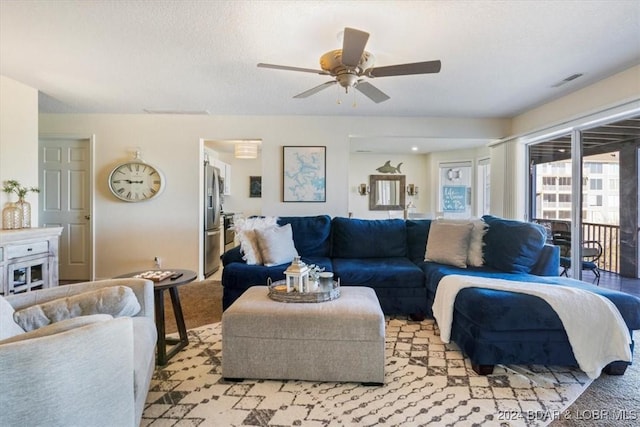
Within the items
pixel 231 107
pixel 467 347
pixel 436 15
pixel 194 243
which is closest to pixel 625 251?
pixel 467 347

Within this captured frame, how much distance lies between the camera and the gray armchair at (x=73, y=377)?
97cm

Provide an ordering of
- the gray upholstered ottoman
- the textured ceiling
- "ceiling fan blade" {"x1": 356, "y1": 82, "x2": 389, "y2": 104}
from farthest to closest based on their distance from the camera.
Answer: "ceiling fan blade" {"x1": 356, "y1": 82, "x2": 389, "y2": 104}, the textured ceiling, the gray upholstered ottoman

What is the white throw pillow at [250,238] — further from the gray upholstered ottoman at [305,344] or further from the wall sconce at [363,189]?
the wall sconce at [363,189]

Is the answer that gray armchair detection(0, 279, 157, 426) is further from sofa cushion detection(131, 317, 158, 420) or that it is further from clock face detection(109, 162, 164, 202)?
clock face detection(109, 162, 164, 202)

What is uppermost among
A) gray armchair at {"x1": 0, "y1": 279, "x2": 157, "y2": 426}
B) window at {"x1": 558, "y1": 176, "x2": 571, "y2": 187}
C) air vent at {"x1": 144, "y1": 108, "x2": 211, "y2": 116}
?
air vent at {"x1": 144, "y1": 108, "x2": 211, "y2": 116}

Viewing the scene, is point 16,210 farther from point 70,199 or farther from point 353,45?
point 353,45

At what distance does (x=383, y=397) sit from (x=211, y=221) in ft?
12.7

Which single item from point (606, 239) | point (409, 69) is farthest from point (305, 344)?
point (606, 239)

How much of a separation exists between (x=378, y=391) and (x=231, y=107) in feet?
11.9

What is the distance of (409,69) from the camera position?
2.27m

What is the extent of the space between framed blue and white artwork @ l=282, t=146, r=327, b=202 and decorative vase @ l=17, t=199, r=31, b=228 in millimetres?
2775

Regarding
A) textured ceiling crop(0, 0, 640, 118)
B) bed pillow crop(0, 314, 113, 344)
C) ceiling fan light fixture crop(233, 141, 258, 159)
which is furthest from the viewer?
ceiling fan light fixture crop(233, 141, 258, 159)

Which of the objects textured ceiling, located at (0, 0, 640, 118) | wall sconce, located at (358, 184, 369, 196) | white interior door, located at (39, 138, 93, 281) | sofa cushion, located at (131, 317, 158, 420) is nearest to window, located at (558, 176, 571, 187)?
textured ceiling, located at (0, 0, 640, 118)

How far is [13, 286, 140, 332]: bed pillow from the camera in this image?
5.02 ft
